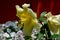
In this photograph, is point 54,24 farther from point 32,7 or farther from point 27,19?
point 32,7

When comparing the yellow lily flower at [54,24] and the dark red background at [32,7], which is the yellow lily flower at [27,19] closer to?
the yellow lily flower at [54,24]

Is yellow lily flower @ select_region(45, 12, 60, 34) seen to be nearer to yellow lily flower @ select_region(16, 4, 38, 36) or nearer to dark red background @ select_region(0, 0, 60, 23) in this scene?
yellow lily flower @ select_region(16, 4, 38, 36)

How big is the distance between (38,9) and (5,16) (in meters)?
0.32

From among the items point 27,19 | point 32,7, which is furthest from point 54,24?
point 32,7

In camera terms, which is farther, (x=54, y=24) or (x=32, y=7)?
(x=32, y=7)

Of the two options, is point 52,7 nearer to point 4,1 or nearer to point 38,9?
point 38,9

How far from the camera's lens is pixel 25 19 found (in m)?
0.54

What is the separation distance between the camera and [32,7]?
5.37ft

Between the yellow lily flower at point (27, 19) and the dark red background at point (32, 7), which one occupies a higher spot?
the dark red background at point (32, 7)

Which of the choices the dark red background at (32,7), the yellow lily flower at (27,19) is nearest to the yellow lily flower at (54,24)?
the yellow lily flower at (27,19)

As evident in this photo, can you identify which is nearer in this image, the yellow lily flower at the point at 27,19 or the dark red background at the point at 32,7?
the yellow lily flower at the point at 27,19

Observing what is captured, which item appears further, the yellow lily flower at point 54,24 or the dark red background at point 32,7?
Result: the dark red background at point 32,7

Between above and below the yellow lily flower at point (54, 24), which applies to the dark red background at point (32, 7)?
above

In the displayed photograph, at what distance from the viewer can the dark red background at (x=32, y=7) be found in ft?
5.04
